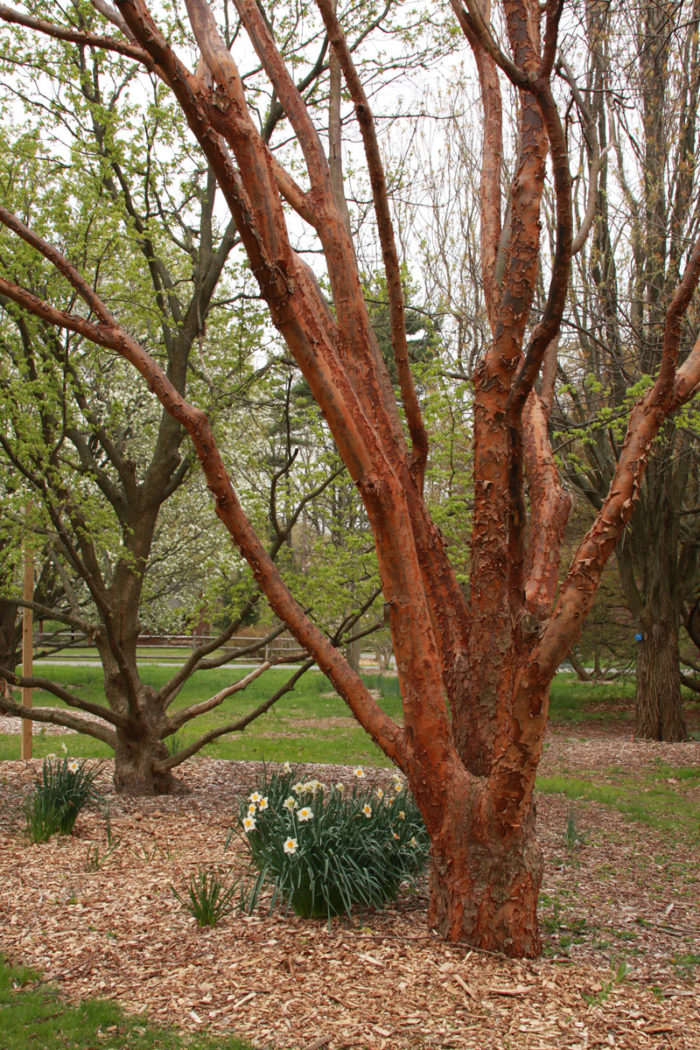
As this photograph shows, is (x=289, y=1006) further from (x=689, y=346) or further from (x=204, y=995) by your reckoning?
(x=689, y=346)

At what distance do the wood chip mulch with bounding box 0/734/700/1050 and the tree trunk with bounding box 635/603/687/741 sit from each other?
6.36m

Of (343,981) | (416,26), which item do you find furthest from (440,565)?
(416,26)

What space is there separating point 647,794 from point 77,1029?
21.2 feet

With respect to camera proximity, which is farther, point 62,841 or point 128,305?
point 128,305

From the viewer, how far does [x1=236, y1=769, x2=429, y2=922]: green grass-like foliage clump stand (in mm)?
3762

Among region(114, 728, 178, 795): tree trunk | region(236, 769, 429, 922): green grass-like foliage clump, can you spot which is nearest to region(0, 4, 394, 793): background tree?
region(114, 728, 178, 795): tree trunk

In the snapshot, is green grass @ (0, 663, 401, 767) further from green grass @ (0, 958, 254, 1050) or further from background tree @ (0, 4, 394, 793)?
green grass @ (0, 958, 254, 1050)

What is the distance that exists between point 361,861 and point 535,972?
104 cm

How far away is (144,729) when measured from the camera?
6605 mm

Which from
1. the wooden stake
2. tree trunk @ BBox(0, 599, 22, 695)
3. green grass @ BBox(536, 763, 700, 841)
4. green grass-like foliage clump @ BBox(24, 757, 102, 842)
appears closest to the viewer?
green grass-like foliage clump @ BBox(24, 757, 102, 842)

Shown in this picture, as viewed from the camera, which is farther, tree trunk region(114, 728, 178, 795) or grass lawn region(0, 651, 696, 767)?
grass lawn region(0, 651, 696, 767)

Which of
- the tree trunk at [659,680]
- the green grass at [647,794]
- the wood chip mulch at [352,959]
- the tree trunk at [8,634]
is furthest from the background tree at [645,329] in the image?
the tree trunk at [8,634]

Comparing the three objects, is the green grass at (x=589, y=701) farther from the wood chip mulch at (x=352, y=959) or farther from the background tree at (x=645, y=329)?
the wood chip mulch at (x=352, y=959)

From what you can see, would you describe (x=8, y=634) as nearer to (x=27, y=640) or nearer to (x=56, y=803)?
(x=27, y=640)
